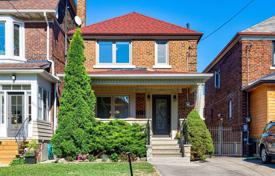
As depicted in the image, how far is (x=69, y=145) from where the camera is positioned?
1591 cm

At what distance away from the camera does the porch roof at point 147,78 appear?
58.0 ft

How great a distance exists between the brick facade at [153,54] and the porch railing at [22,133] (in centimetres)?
471

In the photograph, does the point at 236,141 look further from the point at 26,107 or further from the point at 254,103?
the point at 26,107

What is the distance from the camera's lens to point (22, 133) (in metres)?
17.4

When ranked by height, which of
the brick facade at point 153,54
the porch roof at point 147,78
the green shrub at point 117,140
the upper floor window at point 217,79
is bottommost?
the green shrub at point 117,140

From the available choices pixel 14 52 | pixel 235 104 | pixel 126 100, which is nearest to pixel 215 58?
pixel 235 104

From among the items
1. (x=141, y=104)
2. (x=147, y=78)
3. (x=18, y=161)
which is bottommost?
(x=18, y=161)

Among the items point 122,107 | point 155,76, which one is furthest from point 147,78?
point 122,107

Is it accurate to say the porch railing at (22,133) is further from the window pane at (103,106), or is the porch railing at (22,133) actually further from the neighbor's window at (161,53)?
the neighbor's window at (161,53)

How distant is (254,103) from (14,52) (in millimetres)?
12559

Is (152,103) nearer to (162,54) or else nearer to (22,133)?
(162,54)

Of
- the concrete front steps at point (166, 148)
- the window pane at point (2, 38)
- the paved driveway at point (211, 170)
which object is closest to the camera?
the paved driveway at point (211, 170)

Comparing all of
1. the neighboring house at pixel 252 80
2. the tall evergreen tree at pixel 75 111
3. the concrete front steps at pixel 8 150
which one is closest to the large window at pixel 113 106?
the tall evergreen tree at pixel 75 111

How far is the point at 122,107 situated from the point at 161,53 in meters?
3.52
